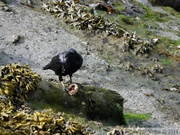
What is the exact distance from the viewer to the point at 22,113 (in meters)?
7.30

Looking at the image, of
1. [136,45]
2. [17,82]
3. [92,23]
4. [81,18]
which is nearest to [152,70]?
[136,45]

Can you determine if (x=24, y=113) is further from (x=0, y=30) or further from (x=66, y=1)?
(x=66, y=1)

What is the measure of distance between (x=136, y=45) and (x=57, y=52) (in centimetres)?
393

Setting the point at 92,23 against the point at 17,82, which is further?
the point at 92,23

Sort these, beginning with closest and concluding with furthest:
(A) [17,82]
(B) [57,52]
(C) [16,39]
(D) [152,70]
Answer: (A) [17,82], (C) [16,39], (B) [57,52], (D) [152,70]

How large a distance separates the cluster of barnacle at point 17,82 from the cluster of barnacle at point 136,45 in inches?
419

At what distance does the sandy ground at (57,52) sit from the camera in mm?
14758

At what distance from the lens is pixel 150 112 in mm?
14102

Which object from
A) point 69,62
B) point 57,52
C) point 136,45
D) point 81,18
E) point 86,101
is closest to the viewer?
point 86,101

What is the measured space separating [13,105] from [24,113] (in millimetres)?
712

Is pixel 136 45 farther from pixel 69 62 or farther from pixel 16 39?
pixel 69 62

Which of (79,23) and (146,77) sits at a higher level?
(79,23)

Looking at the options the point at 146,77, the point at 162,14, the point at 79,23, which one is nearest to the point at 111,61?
the point at 146,77

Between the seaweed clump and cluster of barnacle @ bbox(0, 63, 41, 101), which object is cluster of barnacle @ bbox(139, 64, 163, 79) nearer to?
the seaweed clump
